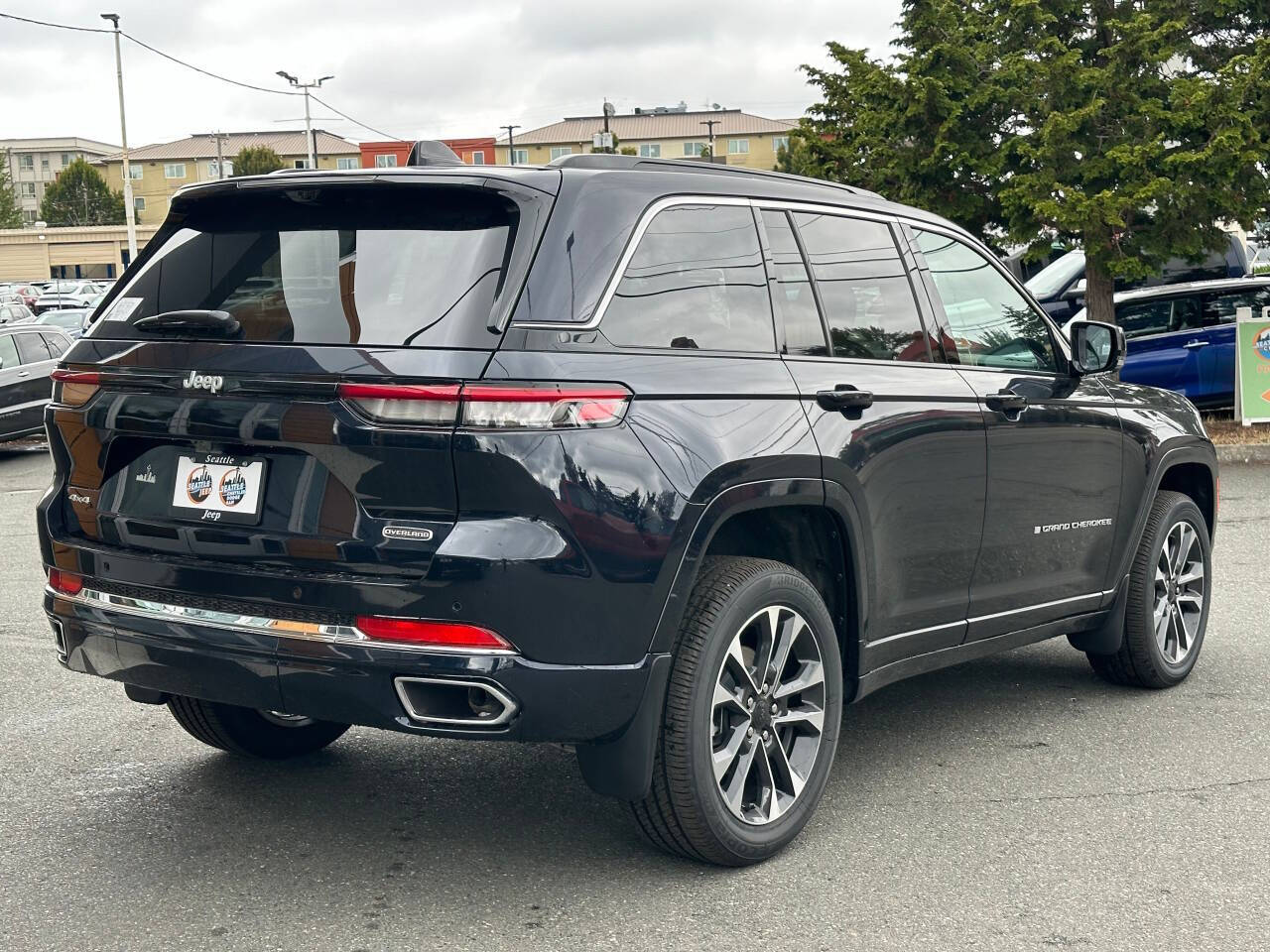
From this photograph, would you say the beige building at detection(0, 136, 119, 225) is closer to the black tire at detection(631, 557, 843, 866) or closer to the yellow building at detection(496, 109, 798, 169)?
the yellow building at detection(496, 109, 798, 169)

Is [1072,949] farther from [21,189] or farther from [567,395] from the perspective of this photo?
[21,189]

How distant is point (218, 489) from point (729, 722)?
4.83ft

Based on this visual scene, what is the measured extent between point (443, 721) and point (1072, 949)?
157 centimetres

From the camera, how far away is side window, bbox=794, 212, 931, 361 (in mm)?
4449

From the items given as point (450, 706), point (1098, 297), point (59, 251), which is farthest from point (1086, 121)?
point (59, 251)

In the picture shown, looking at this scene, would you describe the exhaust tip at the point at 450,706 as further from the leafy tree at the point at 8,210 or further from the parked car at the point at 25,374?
the leafy tree at the point at 8,210

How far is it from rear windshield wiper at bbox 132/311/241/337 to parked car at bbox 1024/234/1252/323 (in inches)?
592

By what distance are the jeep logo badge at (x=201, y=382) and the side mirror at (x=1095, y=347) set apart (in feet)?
10.3

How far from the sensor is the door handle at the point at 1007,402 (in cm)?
493

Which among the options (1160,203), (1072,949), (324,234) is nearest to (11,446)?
(1160,203)

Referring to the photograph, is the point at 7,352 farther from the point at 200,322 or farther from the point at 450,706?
the point at 450,706

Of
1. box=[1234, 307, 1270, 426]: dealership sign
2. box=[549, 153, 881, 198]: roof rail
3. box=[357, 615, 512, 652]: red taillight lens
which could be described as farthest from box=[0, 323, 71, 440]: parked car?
box=[357, 615, 512, 652]: red taillight lens

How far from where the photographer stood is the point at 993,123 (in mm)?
16719

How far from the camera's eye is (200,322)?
12.7 ft
